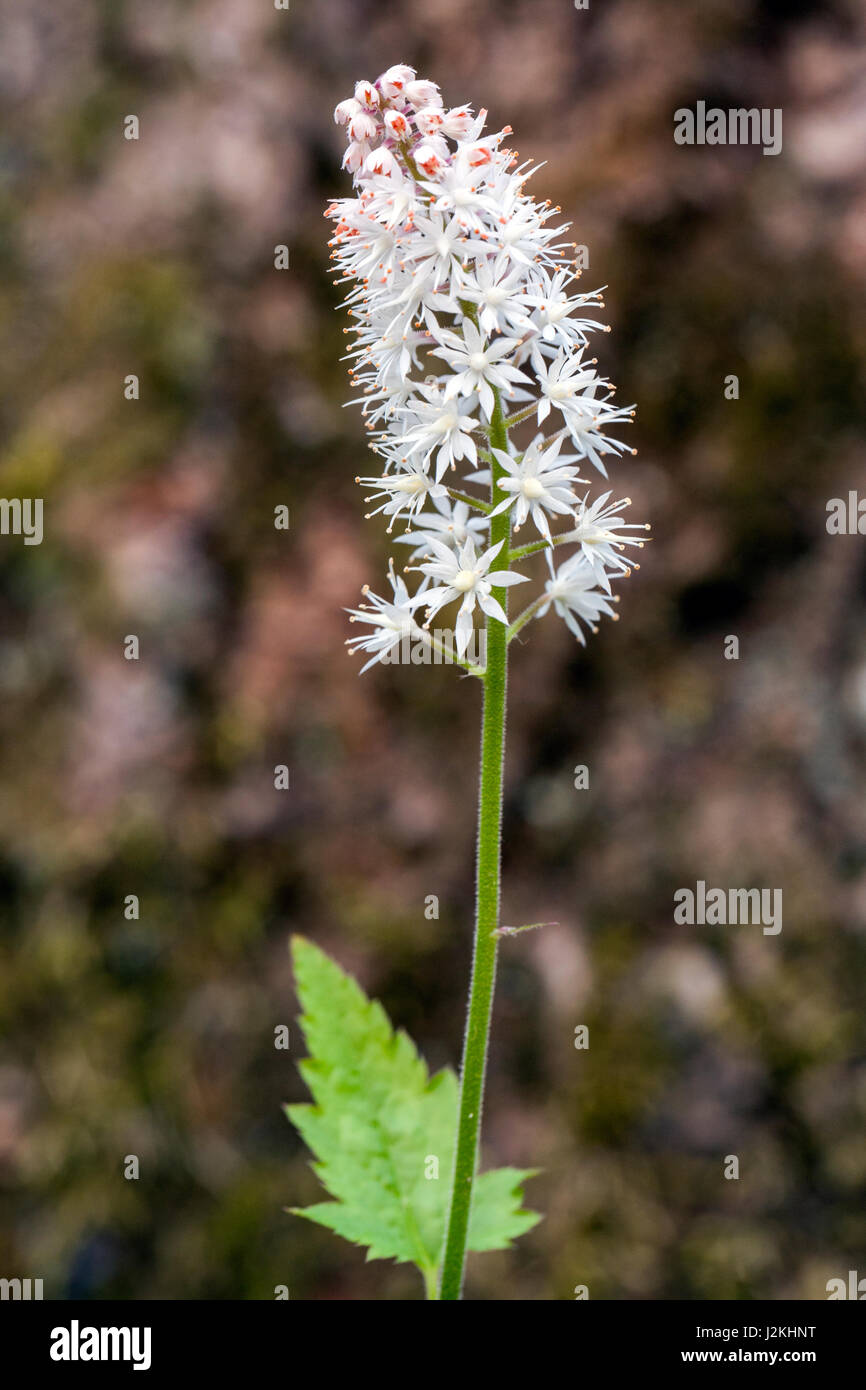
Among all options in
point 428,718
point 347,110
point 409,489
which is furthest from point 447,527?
point 428,718

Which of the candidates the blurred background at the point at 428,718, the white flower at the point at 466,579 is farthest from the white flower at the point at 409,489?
the blurred background at the point at 428,718

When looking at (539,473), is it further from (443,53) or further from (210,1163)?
(443,53)

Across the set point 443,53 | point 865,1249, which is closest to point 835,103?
point 443,53

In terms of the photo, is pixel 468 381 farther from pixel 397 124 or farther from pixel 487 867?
pixel 487 867

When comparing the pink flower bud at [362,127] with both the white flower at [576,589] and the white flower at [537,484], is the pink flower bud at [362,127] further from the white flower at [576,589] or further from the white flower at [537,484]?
the white flower at [576,589]
